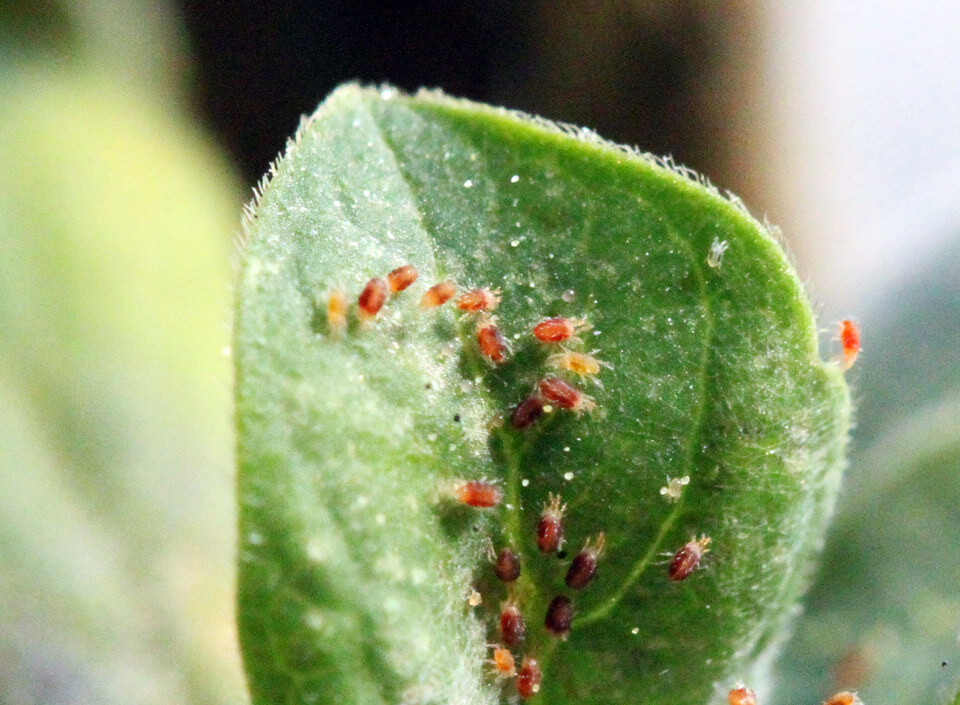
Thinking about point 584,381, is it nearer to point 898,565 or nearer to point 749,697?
point 749,697

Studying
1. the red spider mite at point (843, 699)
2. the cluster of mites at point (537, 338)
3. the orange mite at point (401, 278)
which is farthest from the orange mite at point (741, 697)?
the orange mite at point (401, 278)

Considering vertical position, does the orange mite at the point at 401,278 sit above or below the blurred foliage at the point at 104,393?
below

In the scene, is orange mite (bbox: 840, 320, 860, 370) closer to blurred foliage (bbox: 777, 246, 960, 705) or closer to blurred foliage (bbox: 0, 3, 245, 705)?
blurred foliage (bbox: 777, 246, 960, 705)

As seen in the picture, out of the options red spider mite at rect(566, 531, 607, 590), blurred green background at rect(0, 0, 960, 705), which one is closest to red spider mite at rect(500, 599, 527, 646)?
red spider mite at rect(566, 531, 607, 590)

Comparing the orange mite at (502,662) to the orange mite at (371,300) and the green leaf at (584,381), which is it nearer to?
the green leaf at (584,381)

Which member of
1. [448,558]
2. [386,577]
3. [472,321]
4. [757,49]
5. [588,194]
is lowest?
[386,577]

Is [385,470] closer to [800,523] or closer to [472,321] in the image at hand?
[472,321]

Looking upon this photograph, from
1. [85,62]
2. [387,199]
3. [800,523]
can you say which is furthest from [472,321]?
[85,62]
